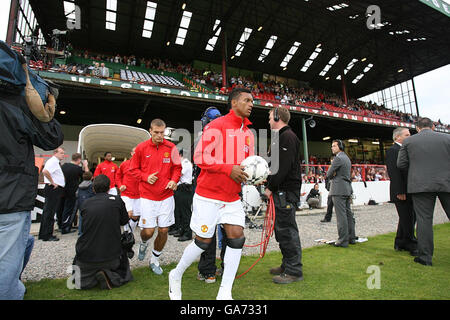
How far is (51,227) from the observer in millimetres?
5629

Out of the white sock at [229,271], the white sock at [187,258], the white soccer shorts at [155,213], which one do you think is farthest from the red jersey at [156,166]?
the white sock at [229,271]

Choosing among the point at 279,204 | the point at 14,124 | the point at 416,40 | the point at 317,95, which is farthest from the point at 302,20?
the point at 14,124

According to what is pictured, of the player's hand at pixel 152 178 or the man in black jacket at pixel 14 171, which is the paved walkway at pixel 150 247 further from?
the man in black jacket at pixel 14 171

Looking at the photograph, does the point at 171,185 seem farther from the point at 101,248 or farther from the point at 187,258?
the point at 187,258

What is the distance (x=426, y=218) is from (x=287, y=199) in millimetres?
2296

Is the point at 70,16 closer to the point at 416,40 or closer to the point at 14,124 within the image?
the point at 14,124

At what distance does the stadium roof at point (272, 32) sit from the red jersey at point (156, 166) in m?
18.6

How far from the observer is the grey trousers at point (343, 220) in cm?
475

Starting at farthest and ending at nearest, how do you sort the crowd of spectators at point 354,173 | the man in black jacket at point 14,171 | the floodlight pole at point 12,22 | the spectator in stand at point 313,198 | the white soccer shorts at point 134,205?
the floodlight pole at point 12,22 → the crowd of spectators at point 354,173 → the spectator in stand at point 313,198 → the white soccer shorts at point 134,205 → the man in black jacket at point 14,171

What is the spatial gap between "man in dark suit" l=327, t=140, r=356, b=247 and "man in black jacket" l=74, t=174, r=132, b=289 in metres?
3.94

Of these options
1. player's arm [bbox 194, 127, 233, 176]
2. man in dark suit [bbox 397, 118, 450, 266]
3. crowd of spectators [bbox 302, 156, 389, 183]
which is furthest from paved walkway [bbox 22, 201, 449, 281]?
crowd of spectators [bbox 302, 156, 389, 183]

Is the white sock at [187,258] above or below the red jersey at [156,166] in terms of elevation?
below

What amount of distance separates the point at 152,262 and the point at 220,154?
2.01m

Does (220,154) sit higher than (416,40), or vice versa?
(416,40)
